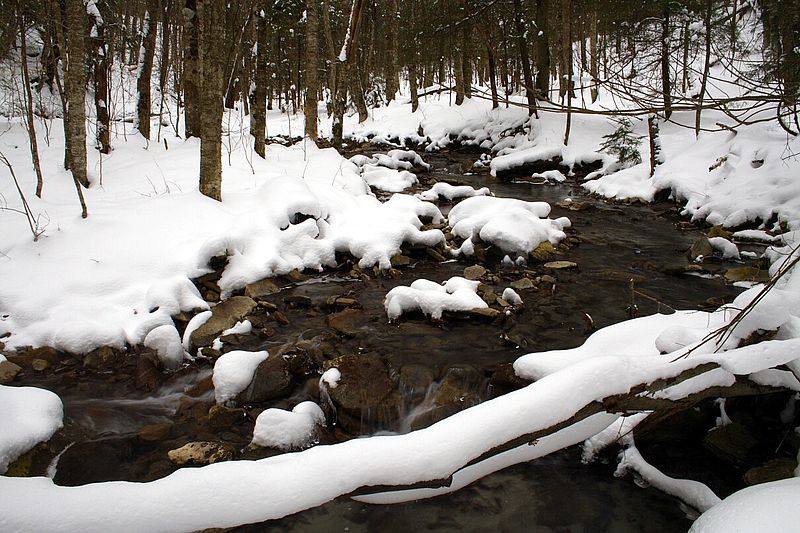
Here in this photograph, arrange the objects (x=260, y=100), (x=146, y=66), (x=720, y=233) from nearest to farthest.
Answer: (x=720, y=233) < (x=260, y=100) < (x=146, y=66)

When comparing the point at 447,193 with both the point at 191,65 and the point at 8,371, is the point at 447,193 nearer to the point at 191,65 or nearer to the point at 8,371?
the point at 191,65

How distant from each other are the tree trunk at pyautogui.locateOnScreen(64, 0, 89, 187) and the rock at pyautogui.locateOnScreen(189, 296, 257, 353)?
306 cm

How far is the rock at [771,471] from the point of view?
98.5 inches

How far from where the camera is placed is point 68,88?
6438mm

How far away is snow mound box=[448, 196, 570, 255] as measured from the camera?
6.75 meters

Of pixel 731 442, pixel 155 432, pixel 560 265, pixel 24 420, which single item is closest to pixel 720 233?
pixel 560 265

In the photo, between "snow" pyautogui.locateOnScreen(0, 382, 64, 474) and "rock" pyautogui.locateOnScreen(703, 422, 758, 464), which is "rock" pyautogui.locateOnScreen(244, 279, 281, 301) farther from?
"rock" pyautogui.locateOnScreen(703, 422, 758, 464)

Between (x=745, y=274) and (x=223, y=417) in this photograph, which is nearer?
(x=223, y=417)

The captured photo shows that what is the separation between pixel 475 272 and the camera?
624cm

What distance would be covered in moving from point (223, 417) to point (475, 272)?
3.85 m

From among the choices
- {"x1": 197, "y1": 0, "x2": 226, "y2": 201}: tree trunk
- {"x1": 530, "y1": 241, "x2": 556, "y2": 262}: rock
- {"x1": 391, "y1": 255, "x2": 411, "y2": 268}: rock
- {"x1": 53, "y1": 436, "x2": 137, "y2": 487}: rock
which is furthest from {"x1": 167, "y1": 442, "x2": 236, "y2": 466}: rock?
{"x1": 530, "y1": 241, "x2": 556, "y2": 262}: rock

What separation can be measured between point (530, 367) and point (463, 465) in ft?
5.22

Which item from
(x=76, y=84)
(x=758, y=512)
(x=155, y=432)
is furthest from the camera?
(x=76, y=84)

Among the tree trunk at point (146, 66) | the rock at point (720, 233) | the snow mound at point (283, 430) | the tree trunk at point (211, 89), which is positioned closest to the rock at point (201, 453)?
the snow mound at point (283, 430)
